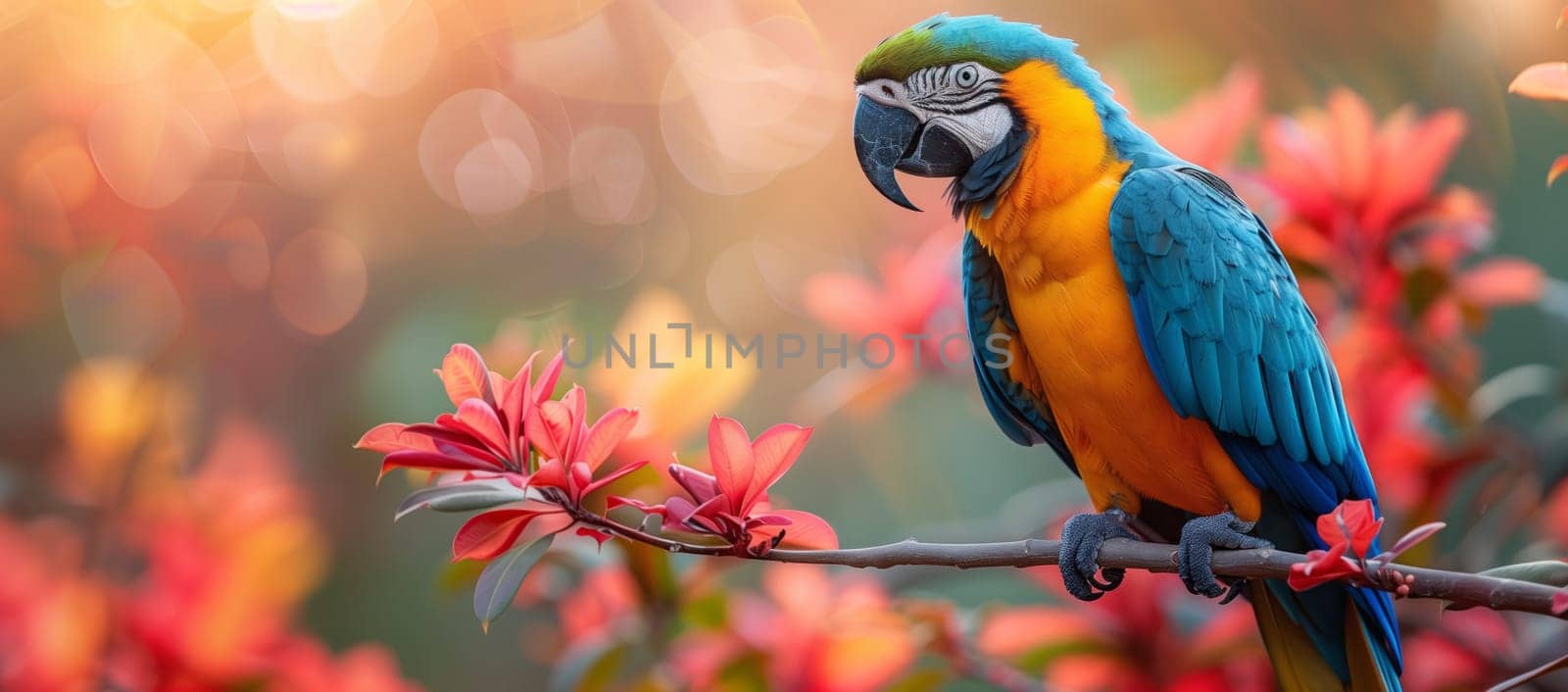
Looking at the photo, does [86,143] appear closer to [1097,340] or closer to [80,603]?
[80,603]

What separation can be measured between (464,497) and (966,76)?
41 cm

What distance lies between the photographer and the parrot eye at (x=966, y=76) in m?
0.67

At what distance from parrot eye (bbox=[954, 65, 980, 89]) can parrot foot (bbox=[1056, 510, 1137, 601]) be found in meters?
0.30

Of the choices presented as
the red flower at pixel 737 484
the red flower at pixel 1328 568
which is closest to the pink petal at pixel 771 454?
the red flower at pixel 737 484

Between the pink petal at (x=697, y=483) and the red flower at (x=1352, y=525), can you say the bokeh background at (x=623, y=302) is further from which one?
the red flower at (x=1352, y=525)

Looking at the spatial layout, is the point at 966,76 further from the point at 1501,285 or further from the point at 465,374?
the point at 1501,285

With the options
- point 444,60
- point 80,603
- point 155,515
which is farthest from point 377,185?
point 80,603

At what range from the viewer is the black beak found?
684 millimetres

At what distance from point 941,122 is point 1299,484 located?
0.32 meters

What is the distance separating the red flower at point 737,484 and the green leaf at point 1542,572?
0.98 feet

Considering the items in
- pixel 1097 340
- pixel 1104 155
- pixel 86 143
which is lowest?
pixel 1097 340

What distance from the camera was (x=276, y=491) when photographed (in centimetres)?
104

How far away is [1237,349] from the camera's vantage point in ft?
2.17

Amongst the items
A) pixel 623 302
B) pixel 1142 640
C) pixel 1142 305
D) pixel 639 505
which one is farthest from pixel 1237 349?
pixel 623 302
